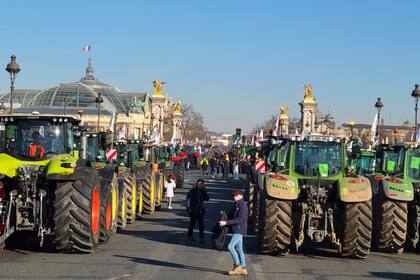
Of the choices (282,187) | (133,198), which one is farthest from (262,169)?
(282,187)

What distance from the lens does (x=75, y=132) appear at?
→ 15.6m

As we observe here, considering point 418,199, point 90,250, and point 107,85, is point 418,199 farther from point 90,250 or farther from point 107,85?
point 107,85

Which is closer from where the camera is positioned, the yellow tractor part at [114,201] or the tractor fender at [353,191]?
the tractor fender at [353,191]

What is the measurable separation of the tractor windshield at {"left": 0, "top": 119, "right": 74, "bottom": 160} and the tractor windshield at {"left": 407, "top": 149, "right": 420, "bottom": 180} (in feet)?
26.4

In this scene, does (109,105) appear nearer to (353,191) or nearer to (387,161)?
(387,161)

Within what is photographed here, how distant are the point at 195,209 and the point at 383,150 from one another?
5606mm

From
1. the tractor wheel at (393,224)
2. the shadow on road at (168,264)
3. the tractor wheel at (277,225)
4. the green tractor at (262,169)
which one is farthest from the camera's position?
the green tractor at (262,169)

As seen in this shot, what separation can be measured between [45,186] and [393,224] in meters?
7.19

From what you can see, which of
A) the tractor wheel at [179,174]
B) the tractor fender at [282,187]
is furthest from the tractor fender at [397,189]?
the tractor wheel at [179,174]

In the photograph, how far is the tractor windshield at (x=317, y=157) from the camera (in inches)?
636

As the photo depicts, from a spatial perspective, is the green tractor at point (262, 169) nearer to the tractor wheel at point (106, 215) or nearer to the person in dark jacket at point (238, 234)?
the tractor wheel at point (106, 215)

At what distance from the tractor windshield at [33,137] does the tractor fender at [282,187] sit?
4071mm

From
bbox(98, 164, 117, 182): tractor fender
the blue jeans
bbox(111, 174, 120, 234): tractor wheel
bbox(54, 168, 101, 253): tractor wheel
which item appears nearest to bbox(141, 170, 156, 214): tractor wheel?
bbox(111, 174, 120, 234): tractor wheel

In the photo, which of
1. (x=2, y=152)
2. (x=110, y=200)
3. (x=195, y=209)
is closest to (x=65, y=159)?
(x=2, y=152)
